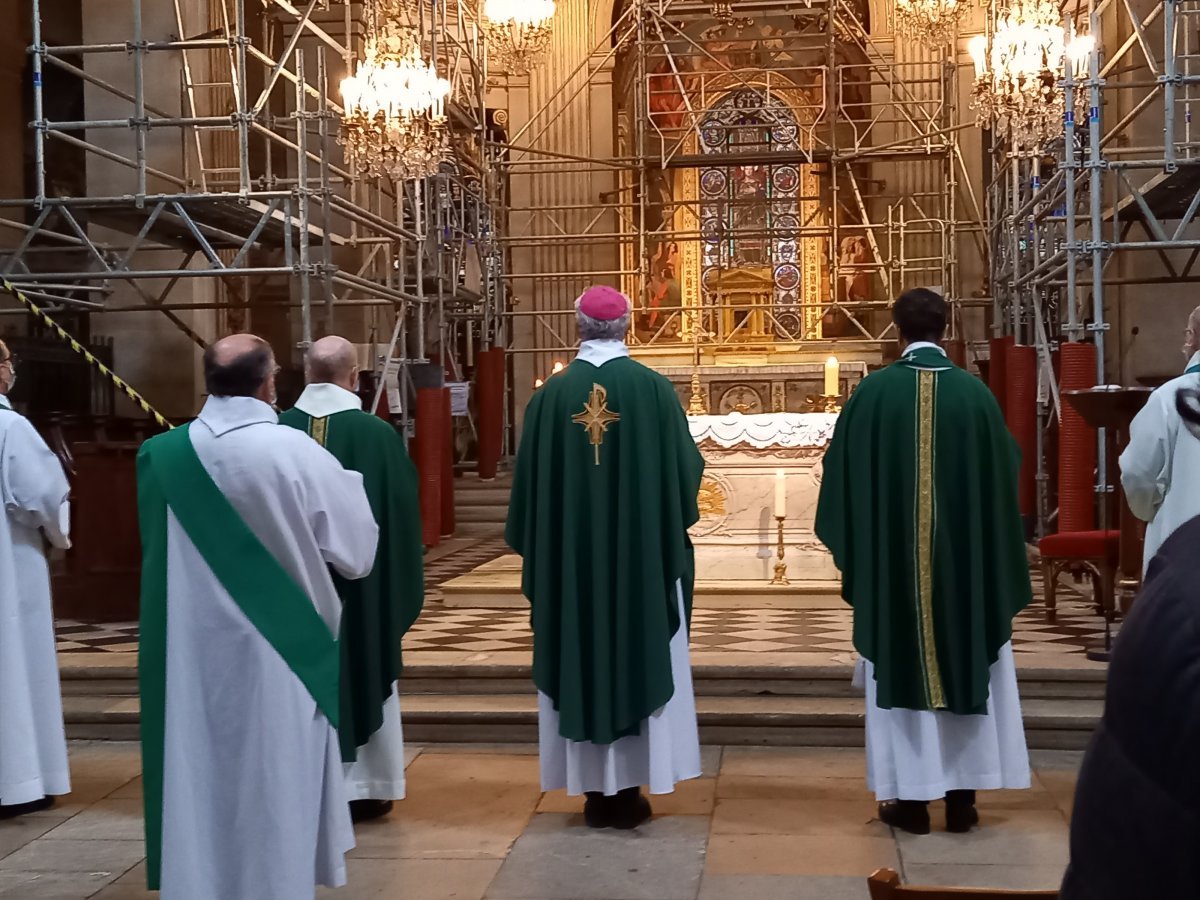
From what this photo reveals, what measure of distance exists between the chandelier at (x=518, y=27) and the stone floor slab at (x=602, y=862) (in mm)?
9850

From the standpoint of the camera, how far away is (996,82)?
10.1 m

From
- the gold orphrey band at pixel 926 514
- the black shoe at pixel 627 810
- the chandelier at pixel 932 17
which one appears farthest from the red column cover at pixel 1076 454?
the chandelier at pixel 932 17

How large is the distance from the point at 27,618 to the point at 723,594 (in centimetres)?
505

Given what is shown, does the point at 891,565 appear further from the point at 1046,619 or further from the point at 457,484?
the point at 457,484

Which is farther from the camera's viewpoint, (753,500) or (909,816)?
(753,500)

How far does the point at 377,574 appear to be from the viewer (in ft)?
16.6

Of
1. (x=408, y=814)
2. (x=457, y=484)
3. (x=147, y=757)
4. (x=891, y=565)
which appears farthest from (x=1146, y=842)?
(x=457, y=484)

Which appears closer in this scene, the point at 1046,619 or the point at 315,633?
the point at 315,633

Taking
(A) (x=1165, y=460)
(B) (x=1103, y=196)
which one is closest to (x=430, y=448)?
(B) (x=1103, y=196)

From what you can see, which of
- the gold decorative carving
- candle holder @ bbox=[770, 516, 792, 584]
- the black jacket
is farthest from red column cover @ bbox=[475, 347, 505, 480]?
the black jacket

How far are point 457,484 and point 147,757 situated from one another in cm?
1212

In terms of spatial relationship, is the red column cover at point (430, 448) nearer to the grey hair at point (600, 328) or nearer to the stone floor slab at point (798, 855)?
the grey hair at point (600, 328)

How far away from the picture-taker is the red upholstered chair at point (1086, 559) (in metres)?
7.39

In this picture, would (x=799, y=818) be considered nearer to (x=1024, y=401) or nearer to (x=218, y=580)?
(x=218, y=580)
